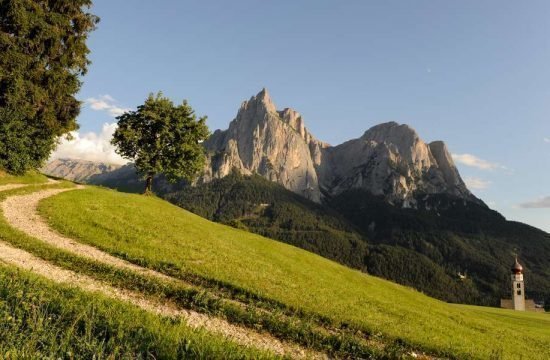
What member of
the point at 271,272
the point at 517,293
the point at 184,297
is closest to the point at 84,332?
the point at 184,297

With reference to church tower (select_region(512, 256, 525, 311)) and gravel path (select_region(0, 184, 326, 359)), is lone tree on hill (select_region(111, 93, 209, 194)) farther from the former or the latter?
church tower (select_region(512, 256, 525, 311))

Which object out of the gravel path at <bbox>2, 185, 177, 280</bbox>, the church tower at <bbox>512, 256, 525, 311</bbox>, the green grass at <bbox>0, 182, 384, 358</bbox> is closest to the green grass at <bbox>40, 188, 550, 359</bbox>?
the gravel path at <bbox>2, 185, 177, 280</bbox>

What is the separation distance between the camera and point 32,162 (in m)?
47.2

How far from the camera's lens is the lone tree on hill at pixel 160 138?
58875mm

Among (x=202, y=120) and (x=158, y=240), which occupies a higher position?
(x=202, y=120)

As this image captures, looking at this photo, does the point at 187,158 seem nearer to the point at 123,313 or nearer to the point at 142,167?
the point at 142,167

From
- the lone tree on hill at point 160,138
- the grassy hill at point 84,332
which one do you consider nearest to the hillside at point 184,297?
the grassy hill at point 84,332

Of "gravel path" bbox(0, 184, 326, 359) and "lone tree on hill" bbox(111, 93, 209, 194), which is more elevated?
"lone tree on hill" bbox(111, 93, 209, 194)

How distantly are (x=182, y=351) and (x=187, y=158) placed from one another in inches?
2099

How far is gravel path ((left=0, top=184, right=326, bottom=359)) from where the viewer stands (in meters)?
14.9

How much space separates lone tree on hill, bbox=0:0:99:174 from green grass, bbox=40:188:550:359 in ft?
32.8

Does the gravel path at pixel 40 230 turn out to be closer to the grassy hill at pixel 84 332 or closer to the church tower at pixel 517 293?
the grassy hill at pixel 84 332

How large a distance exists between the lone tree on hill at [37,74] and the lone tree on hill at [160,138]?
8.90 meters

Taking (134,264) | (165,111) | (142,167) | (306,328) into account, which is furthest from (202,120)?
(306,328)
